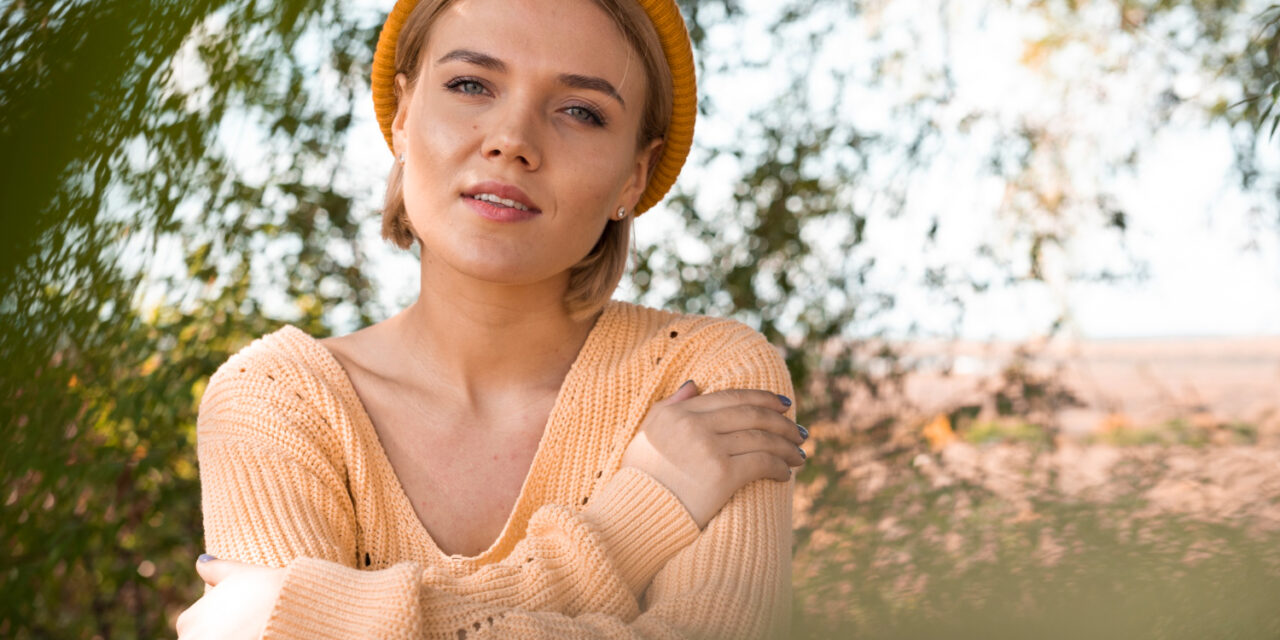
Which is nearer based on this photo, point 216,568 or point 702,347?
point 216,568

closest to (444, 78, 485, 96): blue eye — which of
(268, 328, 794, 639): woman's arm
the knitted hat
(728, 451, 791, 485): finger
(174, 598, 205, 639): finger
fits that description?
the knitted hat

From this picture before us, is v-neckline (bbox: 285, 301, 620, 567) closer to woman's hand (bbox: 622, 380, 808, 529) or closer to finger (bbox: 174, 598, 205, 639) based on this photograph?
woman's hand (bbox: 622, 380, 808, 529)

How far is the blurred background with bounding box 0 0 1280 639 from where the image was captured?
3.03m

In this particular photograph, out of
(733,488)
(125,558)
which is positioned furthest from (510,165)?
(125,558)

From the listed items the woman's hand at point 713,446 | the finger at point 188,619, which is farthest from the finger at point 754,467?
the finger at point 188,619

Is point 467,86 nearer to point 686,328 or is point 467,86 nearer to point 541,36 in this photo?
point 541,36

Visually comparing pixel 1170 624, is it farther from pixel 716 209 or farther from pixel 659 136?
pixel 716 209

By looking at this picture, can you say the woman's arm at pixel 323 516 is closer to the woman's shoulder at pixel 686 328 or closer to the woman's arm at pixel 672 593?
the woman's arm at pixel 672 593

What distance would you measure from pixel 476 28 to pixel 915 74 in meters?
2.24

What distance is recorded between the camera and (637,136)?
6.23ft

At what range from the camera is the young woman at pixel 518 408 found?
146cm

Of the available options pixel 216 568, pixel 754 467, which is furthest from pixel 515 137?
pixel 216 568

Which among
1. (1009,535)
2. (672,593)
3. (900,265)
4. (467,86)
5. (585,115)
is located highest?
(467,86)

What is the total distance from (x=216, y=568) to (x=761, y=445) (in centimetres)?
83
